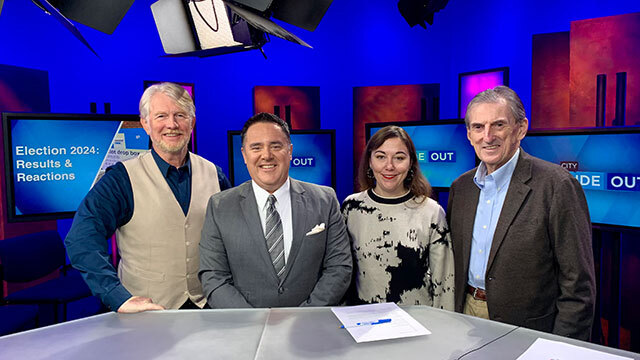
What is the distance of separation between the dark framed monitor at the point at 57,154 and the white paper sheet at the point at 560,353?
3301 mm

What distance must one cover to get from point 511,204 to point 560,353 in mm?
817

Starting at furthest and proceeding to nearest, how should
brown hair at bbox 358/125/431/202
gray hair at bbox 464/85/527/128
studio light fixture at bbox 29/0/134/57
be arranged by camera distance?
brown hair at bbox 358/125/431/202 → gray hair at bbox 464/85/527/128 → studio light fixture at bbox 29/0/134/57

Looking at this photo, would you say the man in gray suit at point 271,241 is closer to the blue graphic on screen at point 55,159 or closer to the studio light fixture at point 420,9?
the studio light fixture at point 420,9

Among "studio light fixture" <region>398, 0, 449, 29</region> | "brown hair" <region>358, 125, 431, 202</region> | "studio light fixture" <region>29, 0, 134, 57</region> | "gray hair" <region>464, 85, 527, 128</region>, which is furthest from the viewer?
"studio light fixture" <region>398, 0, 449, 29</region>

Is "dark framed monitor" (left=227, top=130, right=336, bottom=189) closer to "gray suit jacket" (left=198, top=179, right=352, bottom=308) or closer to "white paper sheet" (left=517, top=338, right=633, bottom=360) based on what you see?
"gray suit jacket" (left=198, top=179, right=352, bottom=308)

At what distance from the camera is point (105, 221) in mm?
1864

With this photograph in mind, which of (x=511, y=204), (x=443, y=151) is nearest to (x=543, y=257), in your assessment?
(x=511, y=204)

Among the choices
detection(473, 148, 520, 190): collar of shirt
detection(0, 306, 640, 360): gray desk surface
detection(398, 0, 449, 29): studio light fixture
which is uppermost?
detection(398, 0, 449, 29): studio light fixture

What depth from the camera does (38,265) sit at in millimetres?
3432

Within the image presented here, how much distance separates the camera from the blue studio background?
3811mm

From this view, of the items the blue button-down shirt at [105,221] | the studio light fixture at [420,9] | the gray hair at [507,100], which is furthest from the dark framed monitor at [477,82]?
the blue button-down shirt at [105,221]

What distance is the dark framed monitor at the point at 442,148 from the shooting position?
376 centimetres

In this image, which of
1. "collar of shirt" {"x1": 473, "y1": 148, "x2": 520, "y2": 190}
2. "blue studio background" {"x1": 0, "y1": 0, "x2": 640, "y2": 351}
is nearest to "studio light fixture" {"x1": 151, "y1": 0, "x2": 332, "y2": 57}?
"collar of shirt" {"x1": 473, "y1": 148, "x2": 520, "y2": 190}

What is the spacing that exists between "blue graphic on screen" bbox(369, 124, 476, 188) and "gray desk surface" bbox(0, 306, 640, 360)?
2622mm
